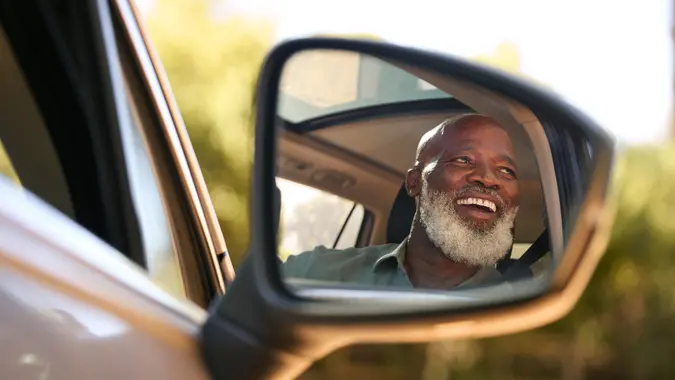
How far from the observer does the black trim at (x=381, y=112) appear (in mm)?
910

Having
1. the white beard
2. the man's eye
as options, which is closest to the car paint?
the white beard

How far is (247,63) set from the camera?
7.72 m

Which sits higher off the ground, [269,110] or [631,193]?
[269,110]

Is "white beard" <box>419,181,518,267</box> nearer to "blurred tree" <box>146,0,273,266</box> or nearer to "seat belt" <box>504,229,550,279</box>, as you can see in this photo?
"seat belt" <box>504,229,550,279</box>

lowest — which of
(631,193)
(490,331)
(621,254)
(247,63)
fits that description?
(621,254)

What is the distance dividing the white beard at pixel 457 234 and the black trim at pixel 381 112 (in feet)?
0.40

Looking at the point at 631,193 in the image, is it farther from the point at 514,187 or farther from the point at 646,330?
the point at 514,187

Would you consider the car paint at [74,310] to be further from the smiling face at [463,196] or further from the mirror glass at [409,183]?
the smiling face at [463,196]

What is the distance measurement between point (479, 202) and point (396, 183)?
4.5 inches

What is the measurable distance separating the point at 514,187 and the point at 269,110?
33cm

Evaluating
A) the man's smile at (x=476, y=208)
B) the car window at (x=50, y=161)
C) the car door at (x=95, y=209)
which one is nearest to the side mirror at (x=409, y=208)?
the man's smile at (x=476, y=208)

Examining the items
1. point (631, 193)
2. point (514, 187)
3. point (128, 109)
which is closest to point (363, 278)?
point (514, 187)

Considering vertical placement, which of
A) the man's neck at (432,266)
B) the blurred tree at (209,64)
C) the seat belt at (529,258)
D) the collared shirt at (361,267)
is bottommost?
the blurred tree at (209,64)

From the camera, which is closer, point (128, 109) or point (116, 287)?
point (116, 287)
